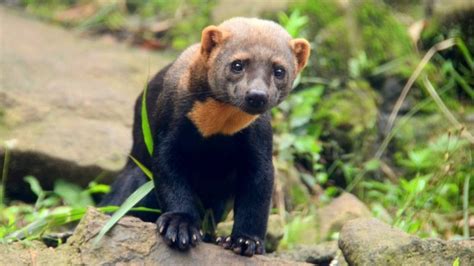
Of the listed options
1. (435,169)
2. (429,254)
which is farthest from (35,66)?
(429,254)

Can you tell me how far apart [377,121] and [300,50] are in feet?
10.7

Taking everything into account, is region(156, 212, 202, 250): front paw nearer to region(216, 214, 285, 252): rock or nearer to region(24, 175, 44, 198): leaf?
region(216, 214, 285, 252): rock

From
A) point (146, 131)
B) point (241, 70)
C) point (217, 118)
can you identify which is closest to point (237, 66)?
point (241, 70)

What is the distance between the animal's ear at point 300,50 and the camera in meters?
6.78

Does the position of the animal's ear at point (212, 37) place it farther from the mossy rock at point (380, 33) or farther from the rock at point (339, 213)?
the mossy rock at point (380, 33)

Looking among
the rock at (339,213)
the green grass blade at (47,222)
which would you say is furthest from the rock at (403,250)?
the rock at (339,213)

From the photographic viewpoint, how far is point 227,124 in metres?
6.58

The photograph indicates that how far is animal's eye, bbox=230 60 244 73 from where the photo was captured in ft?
20.9

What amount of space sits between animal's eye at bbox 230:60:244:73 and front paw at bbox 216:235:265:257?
46.7 inches

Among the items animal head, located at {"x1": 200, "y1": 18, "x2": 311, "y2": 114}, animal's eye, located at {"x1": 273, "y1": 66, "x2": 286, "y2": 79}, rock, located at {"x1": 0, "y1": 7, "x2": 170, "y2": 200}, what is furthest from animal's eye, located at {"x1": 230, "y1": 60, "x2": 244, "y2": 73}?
rock, located at {"x1": 0, "y1": 7, "x2": 170, "y2": 200}

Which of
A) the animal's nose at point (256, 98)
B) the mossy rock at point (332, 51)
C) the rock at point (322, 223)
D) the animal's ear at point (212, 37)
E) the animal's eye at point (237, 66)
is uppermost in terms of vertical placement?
the animal's ear at point (212, 37)

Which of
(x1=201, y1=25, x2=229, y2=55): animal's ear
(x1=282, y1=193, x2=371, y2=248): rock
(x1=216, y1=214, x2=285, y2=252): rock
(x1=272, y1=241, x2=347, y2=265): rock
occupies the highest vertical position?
(x1=201, y1=25, x2=229, y2=55): animal's ear

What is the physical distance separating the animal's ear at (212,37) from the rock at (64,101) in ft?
7.81

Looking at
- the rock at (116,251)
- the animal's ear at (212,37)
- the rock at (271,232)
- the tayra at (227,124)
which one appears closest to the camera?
the rock at (116,251)
